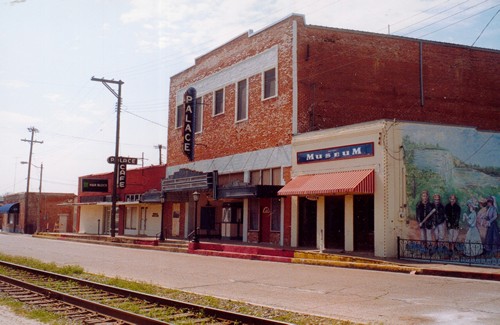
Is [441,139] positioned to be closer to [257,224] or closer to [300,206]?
[300,206]

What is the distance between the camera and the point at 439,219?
21.6m

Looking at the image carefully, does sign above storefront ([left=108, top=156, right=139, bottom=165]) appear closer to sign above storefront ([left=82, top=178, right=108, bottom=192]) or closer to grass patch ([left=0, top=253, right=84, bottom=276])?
sign above storefront ([left=82, top=178, right=108, bottom=192])

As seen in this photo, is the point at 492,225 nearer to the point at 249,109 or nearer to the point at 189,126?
the point at 249,109

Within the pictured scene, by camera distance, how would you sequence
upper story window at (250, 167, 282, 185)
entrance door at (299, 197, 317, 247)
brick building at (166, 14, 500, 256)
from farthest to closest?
1. upper story window at (250, 167, 282, 185)
2. brick building at (166, 14, 500, 256)
3. entrance door at (299, 197, 317, 247)

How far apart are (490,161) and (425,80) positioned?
8459 millimetres

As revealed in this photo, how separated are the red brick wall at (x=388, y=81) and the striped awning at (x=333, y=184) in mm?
3363

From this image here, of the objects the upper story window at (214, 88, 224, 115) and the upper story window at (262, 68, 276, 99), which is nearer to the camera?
the upper story window at (262, 68, 276, 99)

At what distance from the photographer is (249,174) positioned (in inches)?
1203

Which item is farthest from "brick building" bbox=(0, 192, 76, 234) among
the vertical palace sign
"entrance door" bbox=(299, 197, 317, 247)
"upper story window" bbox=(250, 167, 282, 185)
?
"entrance door" bbox=(299, 197, 317, 247)

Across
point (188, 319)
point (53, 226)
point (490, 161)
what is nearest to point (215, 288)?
point (188, 319)

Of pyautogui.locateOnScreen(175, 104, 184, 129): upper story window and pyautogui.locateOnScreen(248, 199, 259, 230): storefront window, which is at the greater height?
pyautogui.locateOnScreen(175, 104, 184, 129): upper story window

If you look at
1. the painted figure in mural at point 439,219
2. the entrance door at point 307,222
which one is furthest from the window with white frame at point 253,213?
the painted figure in mural at point 439,219

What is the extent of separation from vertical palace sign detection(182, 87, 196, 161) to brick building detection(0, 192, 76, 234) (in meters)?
32.5

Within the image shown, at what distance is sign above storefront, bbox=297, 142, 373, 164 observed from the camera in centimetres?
2251
